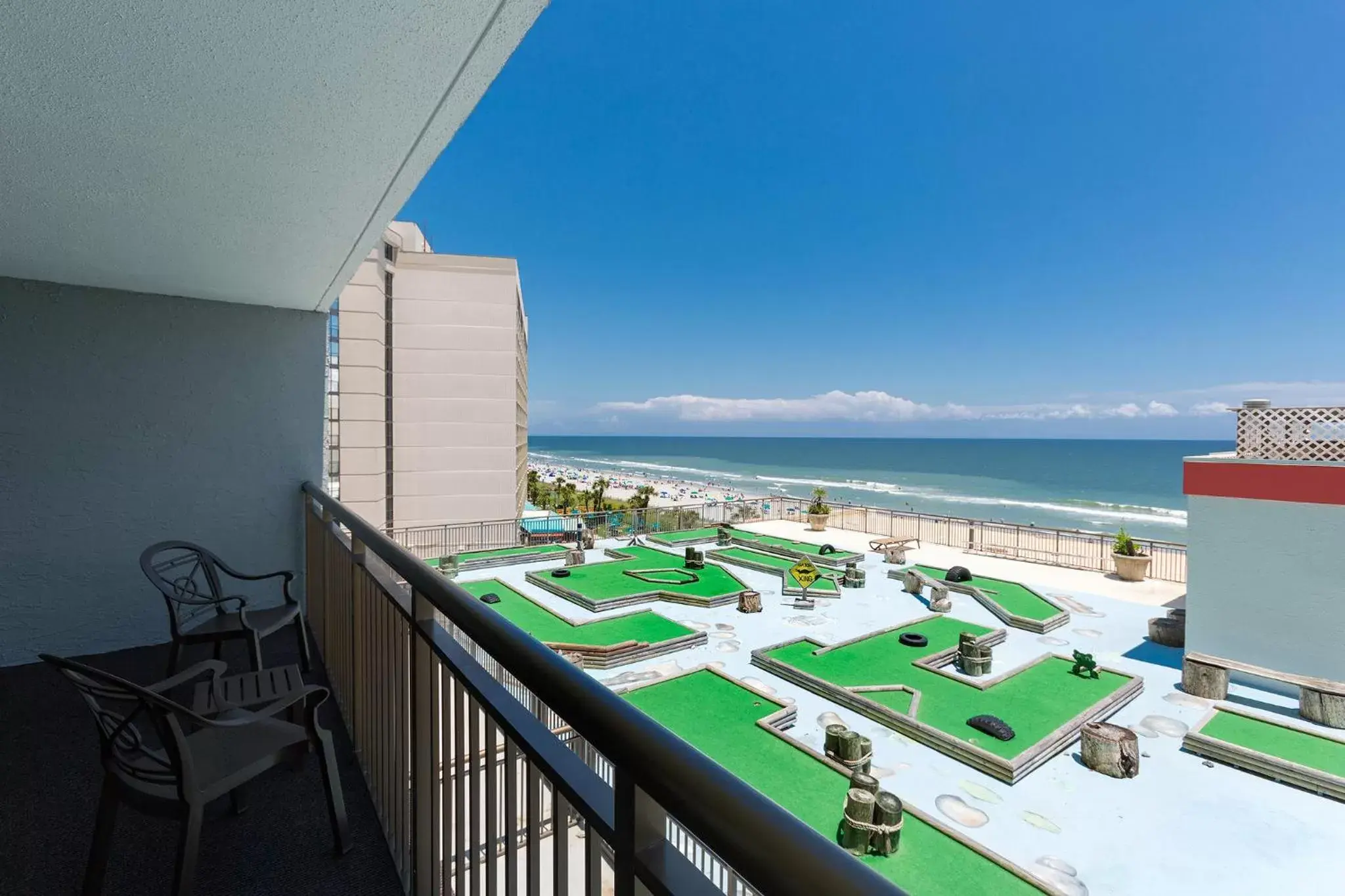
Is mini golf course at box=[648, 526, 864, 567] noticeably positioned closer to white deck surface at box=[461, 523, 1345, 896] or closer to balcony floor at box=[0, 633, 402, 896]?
white deck surface at box=[461, 523, 1345, 896]

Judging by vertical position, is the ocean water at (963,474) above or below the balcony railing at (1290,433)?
below

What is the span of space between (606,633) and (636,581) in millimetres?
3090

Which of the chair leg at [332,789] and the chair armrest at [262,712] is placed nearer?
the chair armrest at [262,712]

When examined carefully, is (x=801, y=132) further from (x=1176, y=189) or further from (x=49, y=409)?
(x=49, y=409)

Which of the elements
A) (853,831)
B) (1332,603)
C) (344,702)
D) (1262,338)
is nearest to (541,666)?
(344,702)

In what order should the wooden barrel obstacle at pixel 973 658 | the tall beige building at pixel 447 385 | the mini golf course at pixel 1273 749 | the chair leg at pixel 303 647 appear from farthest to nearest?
the tall beige building at pixel 447 385 → the wooden barrel obstacle at pixel 973 658 → the mini golf course at pixel 1273 749 → the chair leg at pixel 303 647

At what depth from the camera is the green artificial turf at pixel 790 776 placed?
16.1 ft

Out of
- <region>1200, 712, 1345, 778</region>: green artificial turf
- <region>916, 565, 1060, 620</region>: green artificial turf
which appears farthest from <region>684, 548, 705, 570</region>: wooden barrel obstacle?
<region>1200, 712, 1345, 778</region>: green artificial turf

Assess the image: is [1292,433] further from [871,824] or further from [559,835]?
[559,835]

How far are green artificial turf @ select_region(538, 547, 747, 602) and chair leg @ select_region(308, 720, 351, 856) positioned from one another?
10.2m

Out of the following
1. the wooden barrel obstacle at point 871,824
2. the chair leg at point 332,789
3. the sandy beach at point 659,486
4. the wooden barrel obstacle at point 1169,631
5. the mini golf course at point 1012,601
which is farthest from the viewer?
the sandy beach at point 659,486

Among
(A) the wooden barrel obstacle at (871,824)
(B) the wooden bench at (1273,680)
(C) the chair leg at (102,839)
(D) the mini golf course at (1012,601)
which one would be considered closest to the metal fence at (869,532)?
(D) the mini golf course at (1012,601)

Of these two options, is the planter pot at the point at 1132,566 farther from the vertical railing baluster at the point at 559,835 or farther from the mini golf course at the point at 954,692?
the vertical railing baluster at the point at 559,835

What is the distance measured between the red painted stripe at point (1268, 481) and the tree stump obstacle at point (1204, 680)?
104 inches
